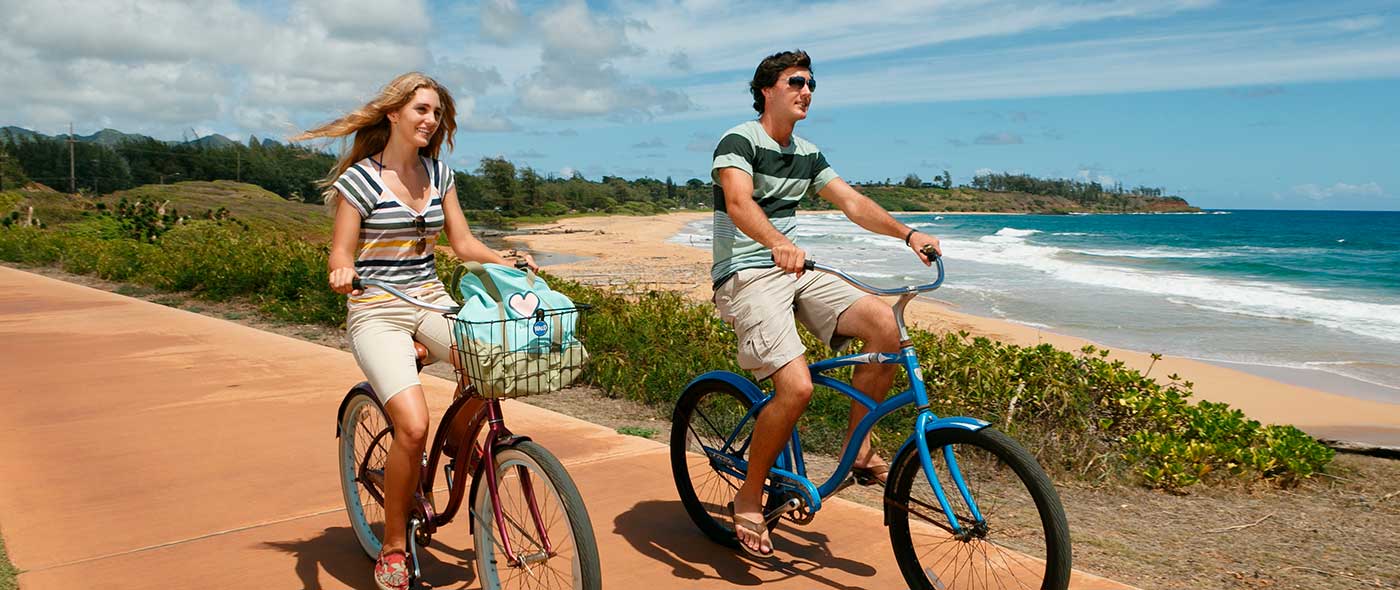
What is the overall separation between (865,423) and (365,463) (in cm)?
179

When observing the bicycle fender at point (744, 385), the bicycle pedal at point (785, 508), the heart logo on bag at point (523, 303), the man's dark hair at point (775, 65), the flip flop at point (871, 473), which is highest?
the man's dark hair at point (775, 65)

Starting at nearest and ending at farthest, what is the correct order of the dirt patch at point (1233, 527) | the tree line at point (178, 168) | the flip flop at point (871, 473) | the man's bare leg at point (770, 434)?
1. the man's bare leg at point (770, 434)
2. the flip flop at point (871, 473)
3. the dirt patch at point (1233, 527)
4. the tree line at point (178, 168)

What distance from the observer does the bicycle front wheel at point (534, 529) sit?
2719 millimetres

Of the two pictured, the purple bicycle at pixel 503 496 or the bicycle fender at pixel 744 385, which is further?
the bicycle fender at pixel 744 385

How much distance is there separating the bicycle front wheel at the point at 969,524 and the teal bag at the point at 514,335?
1112 millimetres

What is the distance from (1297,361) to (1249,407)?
4.29 meters

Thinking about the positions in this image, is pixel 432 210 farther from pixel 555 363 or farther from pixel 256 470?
pixel 256 470

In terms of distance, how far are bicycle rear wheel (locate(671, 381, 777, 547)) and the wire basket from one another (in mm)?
1199

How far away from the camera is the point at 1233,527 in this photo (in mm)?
4680

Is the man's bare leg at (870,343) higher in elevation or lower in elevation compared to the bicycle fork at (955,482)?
higher

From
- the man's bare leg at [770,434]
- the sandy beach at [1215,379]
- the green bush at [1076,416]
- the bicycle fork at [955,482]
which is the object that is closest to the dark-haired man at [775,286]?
the man's bare leg at [770,434]

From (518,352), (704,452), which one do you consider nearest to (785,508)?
(704,452)

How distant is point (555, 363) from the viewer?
110 inches

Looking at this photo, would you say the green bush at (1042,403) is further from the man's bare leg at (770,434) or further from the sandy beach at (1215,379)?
the man's bare leg at (770,434)
